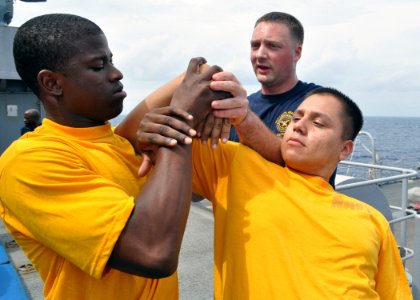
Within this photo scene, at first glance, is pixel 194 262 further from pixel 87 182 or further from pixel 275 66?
pixel 87 182

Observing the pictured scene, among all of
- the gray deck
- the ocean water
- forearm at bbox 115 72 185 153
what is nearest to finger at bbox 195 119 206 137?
forearm at bbox 115 72 185 153

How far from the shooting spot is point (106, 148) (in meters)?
1.48

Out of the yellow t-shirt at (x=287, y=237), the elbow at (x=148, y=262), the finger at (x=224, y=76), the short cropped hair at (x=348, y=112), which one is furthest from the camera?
the short cropped hair at (x=348, y=112)

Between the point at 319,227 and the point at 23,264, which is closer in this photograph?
the point at 319,227

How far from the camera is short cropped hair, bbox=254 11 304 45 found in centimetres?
320

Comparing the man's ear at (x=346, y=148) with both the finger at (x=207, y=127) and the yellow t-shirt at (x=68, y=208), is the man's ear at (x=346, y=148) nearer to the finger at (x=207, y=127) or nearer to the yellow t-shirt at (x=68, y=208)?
the finger at (x=207, y=127)

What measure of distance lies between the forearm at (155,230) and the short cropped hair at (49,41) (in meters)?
0.59

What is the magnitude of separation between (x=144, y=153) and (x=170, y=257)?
0.46 metres

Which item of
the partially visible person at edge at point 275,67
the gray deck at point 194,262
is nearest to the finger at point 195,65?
the partially visible person at edge at point 275,67

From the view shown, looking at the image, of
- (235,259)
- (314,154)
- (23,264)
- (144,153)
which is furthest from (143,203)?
(23,264)

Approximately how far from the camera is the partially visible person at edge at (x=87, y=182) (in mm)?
1167

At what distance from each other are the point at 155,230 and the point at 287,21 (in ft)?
8.46

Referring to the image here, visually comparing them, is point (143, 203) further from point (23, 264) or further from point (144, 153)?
point (23, 264)

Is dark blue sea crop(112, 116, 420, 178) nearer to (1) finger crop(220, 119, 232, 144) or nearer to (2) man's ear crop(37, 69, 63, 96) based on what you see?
(1) finger crop(220, 119, 232, 144)
